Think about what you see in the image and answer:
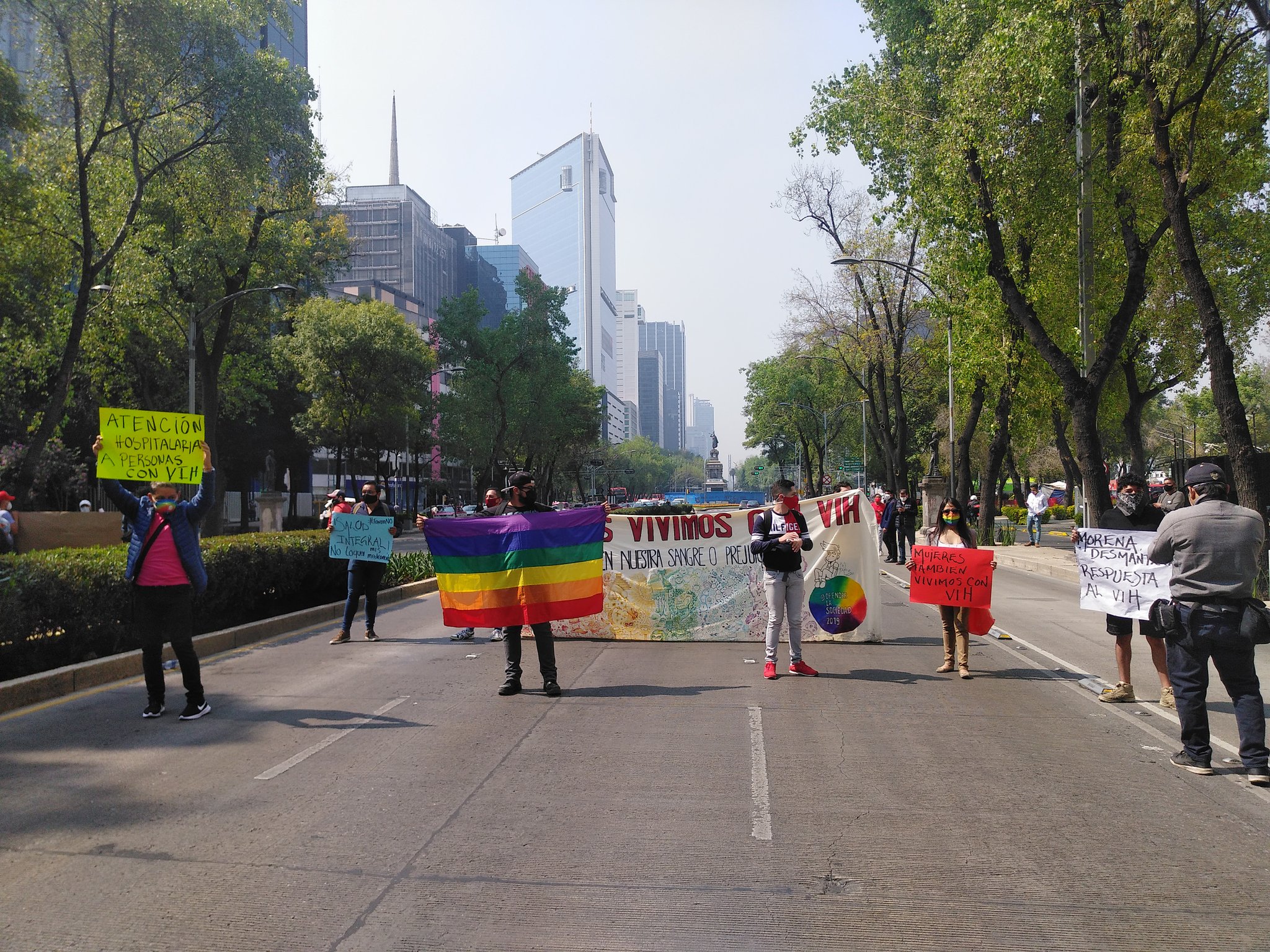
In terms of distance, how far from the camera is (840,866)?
4.74 metres

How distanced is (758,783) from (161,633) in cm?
495

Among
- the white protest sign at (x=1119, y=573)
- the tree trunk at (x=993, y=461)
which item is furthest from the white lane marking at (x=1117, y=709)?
the tree trunk at (x=993, y=461)

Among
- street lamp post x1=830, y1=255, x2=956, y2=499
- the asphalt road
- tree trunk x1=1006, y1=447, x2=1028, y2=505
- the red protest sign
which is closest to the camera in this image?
the asphalt road

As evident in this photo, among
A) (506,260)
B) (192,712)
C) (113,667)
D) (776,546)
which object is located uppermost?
(506,260)

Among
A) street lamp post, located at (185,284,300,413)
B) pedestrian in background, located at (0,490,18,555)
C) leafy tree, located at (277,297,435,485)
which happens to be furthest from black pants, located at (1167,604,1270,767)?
leafy tree, located at (277,297,435,485)

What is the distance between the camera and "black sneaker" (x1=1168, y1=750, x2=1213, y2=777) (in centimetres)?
634

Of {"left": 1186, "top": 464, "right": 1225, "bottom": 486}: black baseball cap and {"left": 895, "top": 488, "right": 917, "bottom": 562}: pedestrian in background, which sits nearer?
{"left": 1186, "top": 464, "right": 1225, "bottom": 486}: black baseball cap

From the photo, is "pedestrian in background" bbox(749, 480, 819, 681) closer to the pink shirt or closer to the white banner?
the white banner

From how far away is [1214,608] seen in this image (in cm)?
612

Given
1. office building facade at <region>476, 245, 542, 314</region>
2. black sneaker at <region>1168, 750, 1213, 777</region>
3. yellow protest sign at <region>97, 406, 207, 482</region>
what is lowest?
black sneaker at <region>1168, 750, 1213, 777</region>

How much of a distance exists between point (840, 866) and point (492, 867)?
1652mm

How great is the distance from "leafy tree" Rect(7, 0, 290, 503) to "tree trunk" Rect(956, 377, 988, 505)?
21.1 metres

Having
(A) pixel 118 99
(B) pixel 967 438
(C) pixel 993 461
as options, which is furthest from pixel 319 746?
(B) pixel 967 438

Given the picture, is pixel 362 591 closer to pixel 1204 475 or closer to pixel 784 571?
pixel 784 571
